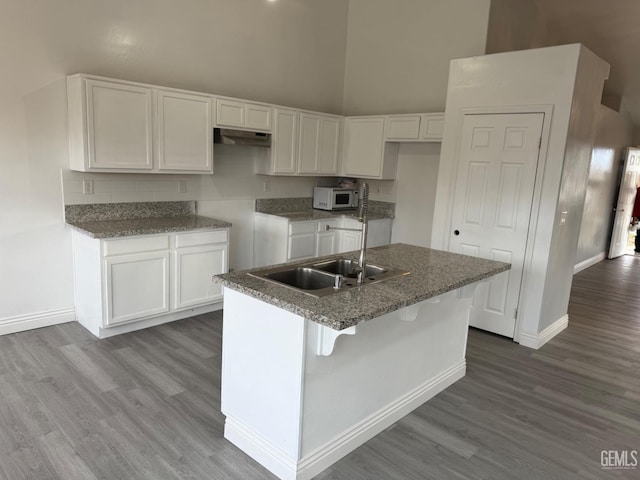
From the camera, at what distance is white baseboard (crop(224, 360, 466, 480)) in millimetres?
2166

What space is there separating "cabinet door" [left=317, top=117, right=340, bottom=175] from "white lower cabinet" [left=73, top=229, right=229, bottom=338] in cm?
175

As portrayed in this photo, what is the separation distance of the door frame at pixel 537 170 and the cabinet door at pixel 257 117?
1.83m

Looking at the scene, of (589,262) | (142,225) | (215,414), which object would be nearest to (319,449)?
(215,414)

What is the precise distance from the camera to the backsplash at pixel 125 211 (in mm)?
3869

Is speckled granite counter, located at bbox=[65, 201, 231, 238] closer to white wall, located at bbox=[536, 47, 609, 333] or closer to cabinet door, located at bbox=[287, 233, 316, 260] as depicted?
cabinet door, located at bbox=[287, 233, 316, 260]

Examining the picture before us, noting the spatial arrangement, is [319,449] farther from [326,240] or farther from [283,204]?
[283,204]

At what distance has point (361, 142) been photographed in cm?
548

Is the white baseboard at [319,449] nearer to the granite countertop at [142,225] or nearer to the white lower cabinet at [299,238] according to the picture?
the granite countertop at [142,225]

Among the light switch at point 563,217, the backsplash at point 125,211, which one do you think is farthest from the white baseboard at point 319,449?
the backsplash at point 125,211

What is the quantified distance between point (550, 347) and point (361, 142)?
302cm

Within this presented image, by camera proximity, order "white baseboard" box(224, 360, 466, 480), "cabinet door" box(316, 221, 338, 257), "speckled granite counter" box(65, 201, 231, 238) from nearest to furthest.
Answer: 1. "white baseboard" box(224, 360, 466, 480)
2. "speckled granite counter" box(65, 201, 231, 238)
3. "cabinet door" box(316, 221, 338, 257)

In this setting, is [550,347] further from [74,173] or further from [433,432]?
[74,173]

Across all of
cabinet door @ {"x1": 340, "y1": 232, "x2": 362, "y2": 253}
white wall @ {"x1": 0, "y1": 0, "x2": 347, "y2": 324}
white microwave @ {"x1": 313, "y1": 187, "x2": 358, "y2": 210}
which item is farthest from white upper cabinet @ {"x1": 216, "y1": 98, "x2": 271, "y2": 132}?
cabinet door @ {"x1": 340, "y1": 232, "x2": 362, "y2": 253}

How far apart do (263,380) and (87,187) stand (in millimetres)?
2651
